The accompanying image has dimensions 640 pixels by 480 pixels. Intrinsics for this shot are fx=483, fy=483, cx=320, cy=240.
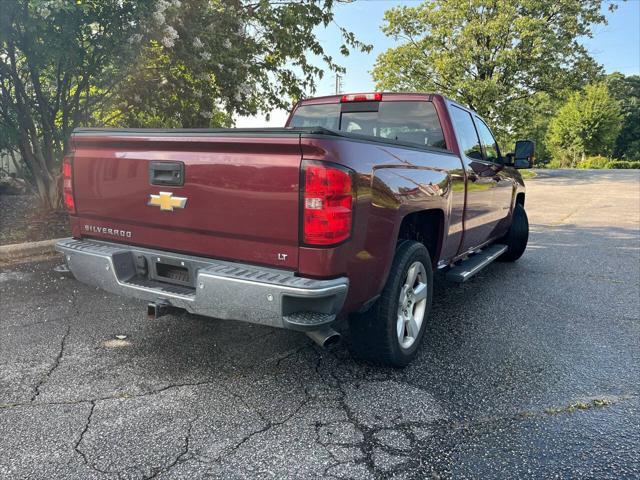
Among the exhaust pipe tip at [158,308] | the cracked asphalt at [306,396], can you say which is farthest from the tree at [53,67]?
the exhaust pipe tip at [158,308]

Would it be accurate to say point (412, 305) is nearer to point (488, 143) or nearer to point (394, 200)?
point (394, 200)

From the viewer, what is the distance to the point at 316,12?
8.64 metres

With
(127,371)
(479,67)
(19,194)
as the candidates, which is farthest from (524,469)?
(479,67)

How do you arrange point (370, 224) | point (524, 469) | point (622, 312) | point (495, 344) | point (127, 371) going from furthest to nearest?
point (622, 312)
point (495, 344)
point (127, 371)
point (370, 224)
point (524, 469)

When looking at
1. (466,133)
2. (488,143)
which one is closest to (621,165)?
(488,143)

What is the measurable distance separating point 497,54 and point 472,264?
2186 centimetres

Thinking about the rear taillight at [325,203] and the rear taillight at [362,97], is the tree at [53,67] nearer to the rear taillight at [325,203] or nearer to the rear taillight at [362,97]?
the rear taillight at [362,97]

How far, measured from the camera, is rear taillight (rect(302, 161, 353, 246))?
2.45 meters

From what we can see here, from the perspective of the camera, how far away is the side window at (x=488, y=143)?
527 centimetres

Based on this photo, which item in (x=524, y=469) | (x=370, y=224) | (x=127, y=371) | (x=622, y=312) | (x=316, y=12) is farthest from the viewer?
(x=316, y=12)

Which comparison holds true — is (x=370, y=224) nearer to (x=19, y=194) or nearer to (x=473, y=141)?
(x=473, y=141)

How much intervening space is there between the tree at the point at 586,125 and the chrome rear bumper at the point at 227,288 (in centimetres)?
4634

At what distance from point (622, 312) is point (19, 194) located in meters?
10.2

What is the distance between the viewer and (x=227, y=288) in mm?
2580
